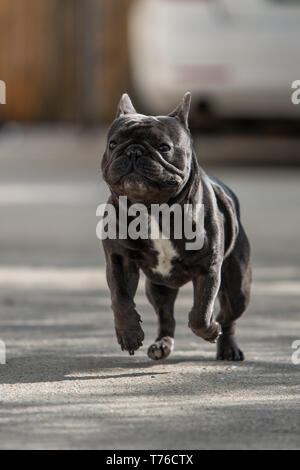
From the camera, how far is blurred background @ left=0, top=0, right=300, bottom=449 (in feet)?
13.6

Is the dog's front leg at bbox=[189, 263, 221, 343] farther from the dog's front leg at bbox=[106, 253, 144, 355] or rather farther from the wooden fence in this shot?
the wooden fence

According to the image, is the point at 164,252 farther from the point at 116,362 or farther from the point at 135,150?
the point at 116,362

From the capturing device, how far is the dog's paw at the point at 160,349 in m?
4.98

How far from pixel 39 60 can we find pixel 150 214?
1359cm

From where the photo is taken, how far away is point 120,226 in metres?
4.64

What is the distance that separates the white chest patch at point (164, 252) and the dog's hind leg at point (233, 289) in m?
0.38

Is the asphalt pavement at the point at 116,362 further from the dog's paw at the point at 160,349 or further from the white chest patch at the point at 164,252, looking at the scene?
the white chest patch at the point at 164,252

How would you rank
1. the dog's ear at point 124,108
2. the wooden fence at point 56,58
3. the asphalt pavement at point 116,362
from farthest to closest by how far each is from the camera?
the wooden fence at point 56,58 → the dog's ear at point 124,108 → the asphalt pavement at point 116,362

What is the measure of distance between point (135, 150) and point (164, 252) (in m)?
0.43

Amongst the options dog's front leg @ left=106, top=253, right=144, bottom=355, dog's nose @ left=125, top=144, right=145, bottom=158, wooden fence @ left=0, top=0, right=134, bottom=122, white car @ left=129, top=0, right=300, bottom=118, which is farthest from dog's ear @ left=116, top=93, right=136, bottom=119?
wooden fence @ left=0, top=0, right=134, bottom=122

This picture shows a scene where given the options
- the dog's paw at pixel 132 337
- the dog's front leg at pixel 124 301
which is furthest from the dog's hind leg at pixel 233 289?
the dog's paw at pixel 132 337

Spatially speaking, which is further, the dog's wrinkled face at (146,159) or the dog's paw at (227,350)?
the dog's paw at (227,350)

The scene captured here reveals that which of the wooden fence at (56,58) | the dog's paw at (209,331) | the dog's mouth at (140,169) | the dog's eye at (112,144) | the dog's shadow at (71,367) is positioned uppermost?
the wooden fence at (56,58)

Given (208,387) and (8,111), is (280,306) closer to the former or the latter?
(208,387)
